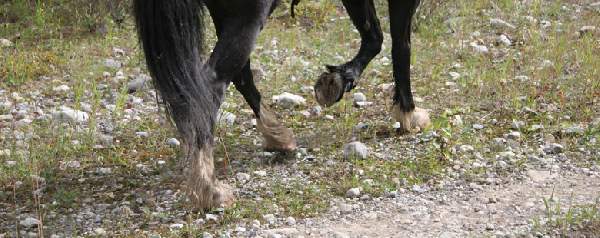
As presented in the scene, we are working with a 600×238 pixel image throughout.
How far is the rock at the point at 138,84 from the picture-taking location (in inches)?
286

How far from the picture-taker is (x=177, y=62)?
A: 14.8ft

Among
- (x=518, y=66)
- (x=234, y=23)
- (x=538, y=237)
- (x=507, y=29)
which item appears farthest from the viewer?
(x=507, y=29)

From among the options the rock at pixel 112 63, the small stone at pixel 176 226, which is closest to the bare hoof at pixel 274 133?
the small stone at pixel 176 226

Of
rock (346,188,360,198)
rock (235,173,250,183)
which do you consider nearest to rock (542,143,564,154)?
rock (346,188,360,198)

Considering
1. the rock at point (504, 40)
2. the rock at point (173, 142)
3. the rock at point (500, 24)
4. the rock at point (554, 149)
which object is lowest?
the rock at point (554, 149)

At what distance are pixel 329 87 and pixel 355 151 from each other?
1.70 ft

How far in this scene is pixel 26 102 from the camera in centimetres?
Answer: 693

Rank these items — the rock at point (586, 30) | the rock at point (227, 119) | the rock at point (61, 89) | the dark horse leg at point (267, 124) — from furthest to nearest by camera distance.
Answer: the rock at point (586, 30)
the rock at point (61, 89)
the rock at point (227, 119)
the dark horse leg at point (267, 124)

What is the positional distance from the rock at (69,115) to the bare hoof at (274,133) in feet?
4.75

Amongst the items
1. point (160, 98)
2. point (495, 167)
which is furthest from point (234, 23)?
point (495, 167)

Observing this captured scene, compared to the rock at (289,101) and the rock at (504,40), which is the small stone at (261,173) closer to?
the rock at (289,101)

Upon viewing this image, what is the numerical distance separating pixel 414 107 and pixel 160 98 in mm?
2387

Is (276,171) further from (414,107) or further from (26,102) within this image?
(26,102)

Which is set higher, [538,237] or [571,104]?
[571,104]
